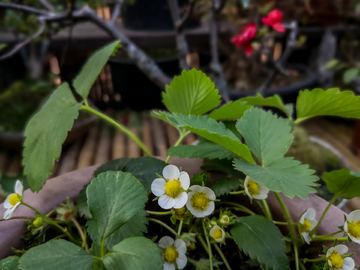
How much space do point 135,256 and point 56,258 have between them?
0.06 metres

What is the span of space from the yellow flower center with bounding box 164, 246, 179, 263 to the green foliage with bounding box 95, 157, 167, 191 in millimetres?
65

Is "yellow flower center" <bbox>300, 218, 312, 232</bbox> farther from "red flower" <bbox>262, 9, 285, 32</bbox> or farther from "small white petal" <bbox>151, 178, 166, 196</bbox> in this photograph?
"red flower" <bbox>262, 9, 285, 32</bbox>

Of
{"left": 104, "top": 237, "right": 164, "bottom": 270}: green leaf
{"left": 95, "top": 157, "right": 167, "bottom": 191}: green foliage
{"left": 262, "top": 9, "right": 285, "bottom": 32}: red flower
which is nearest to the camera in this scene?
{"left": 104, "top": 237, "right": 164, "bottom": 270}: green leaf

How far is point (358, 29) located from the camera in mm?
1302

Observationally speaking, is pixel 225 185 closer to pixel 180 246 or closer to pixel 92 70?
pixel 180 246

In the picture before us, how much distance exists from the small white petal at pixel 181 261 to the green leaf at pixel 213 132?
0.12 metres

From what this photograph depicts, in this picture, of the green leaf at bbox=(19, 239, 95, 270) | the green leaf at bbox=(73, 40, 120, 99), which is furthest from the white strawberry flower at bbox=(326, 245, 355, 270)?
the green leaf at bbox=(73, 40, 120, 99)

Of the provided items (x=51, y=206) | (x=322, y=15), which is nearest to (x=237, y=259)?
(x=51, y=206)

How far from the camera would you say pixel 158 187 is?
0.28m

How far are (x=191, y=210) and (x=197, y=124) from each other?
8cm

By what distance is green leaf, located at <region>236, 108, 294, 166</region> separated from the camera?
292 millimetres

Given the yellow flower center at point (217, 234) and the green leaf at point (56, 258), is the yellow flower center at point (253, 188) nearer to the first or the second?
the yellow flower center at point (217, 234)

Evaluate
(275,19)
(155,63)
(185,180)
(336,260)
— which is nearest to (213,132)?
(185,180)

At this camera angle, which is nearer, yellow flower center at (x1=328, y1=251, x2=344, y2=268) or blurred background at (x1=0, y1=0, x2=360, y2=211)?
yellow flower center at (x1=328, y1=251, x2=344, y2=268)
